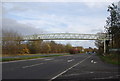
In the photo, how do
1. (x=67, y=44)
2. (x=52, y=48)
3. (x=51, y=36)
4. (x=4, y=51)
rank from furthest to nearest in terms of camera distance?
(x=67, y=44) → (x=52, y=48) → (x=51, y=36) → (x=4, y=51)

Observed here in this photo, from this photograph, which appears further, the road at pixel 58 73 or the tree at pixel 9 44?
the tree at pixel 9 44

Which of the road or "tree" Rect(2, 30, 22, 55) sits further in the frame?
"tree" Rect(2, 30, 22, 55)

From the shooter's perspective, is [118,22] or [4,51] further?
[4,51]

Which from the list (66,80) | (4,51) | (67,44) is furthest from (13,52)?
(67,44)

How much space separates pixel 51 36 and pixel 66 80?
79.8 metres

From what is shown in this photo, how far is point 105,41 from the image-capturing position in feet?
255

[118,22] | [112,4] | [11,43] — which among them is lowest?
[11,43]

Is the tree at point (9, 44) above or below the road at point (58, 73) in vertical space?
above

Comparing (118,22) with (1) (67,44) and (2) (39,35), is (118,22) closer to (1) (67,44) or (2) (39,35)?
(2) (39,35)

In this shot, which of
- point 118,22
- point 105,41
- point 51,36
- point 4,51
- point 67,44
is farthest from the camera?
point 67,44

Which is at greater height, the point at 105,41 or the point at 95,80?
the point at 105,41

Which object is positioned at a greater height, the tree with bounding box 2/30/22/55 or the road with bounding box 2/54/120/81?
the tree with bounding box 2/30/22/55

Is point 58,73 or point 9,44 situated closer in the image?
point 58,73

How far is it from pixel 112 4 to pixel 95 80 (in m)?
33.2
